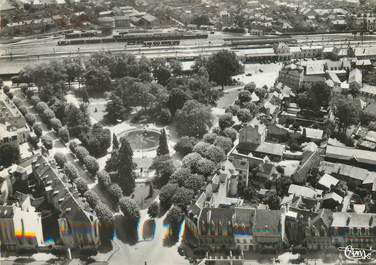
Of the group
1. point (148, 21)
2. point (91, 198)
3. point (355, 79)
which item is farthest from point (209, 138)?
point (148, 21)

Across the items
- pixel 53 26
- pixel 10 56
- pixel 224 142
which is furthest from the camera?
pixel 53 26

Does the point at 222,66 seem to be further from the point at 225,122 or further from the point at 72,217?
the point at 72,217

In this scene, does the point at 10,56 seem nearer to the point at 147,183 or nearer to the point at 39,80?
the point at 39,80

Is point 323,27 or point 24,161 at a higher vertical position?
point 323,27

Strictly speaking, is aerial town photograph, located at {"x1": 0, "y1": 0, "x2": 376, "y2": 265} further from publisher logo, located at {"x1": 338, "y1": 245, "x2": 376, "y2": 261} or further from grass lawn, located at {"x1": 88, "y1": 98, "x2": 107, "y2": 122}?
grass lawn, located at {"x1": 88, "y1": 98, "x2": 107, "y2": 122}

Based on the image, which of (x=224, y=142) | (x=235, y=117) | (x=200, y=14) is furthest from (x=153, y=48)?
(x=224, y=142)

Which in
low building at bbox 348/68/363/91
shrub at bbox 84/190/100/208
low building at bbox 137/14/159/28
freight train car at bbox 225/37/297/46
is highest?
low building at bbox 137/14/159/28

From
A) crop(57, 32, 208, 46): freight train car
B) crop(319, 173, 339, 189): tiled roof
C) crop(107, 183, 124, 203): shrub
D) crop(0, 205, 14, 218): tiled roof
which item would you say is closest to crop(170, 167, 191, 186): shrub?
crop(107, 183, 124, 203): shrub

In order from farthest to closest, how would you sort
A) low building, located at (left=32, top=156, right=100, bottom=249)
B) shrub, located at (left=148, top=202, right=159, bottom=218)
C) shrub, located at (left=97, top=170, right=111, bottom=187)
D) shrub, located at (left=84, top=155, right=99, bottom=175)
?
shrub, located at (left=84, top=155, right=99, bottom=175) < shrub, located at (left=97, top=170, right=111, bottom=187) < shrub, located at (left=148, top=202, right=159, bottom=218) < low building, located at (left=32, top=156, right=100, bottom=249)
